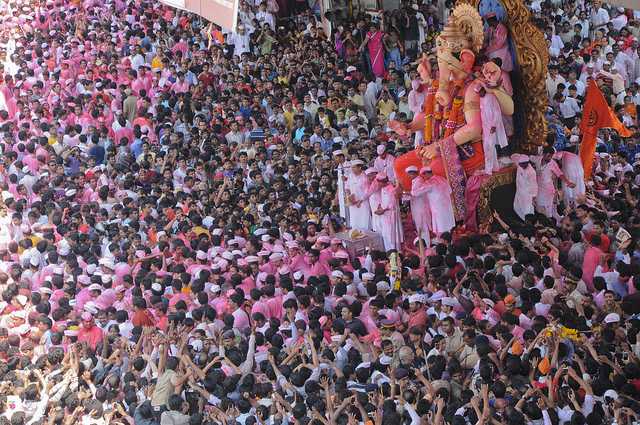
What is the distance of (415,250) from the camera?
13305 millimetres

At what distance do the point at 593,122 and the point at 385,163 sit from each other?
8.41ft

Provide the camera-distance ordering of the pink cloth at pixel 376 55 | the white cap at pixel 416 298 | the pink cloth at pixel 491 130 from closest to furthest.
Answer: the white cap at pixel 416 298 < the pink cloth at pixel 491 130 < the pink cloth at pixel 376 55

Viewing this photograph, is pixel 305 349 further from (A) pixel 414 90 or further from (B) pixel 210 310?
(A) pixel 414 90

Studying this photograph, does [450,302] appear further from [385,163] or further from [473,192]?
[385,163]

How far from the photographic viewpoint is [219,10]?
43.4ft

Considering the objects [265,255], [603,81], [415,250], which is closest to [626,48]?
[603,81]

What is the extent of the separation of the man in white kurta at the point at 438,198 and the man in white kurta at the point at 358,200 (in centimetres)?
73

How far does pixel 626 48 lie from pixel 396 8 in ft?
12.5

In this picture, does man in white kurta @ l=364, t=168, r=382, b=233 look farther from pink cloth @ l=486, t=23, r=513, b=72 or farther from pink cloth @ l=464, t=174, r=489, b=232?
pink cloth @ l=486, t=23, r=513, b=72

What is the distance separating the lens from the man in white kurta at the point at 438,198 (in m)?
13.2

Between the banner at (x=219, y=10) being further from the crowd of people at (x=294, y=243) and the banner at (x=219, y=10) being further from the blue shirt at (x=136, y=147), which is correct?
the blue shirt at (x=136, y=147)

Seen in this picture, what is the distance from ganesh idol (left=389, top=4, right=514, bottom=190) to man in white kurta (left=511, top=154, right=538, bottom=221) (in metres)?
0.33

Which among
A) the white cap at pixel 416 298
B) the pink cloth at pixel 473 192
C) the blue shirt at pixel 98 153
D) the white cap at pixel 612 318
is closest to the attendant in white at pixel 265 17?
the blue shirt at pixel 98 153

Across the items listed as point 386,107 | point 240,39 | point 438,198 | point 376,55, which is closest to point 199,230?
point 438,198
